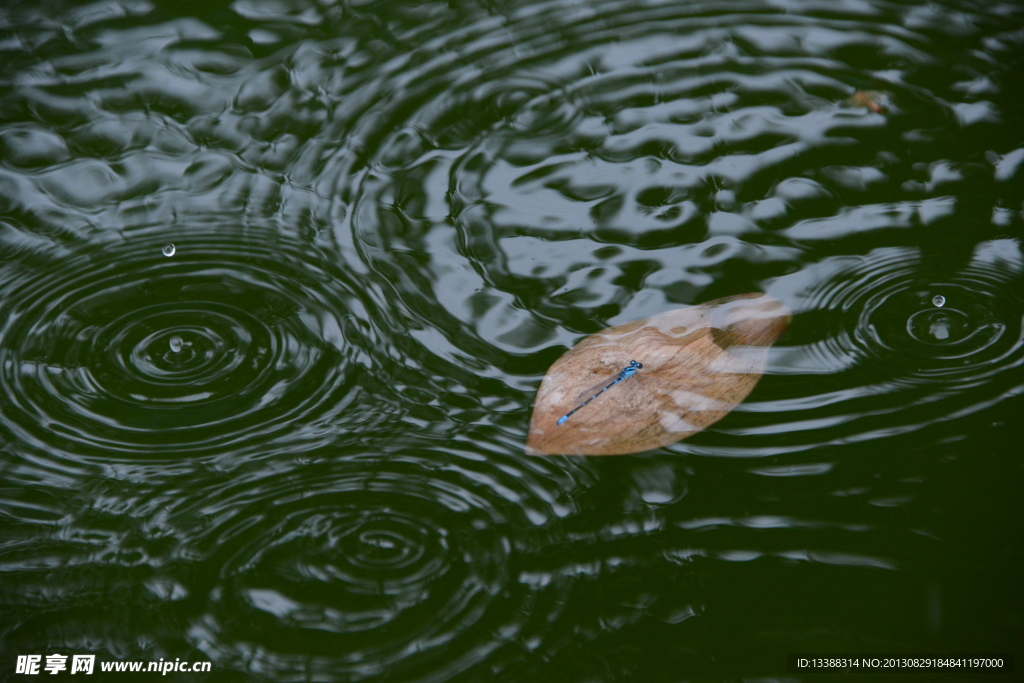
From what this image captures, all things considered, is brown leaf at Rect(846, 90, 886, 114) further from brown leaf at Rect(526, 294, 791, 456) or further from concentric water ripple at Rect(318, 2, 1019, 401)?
brown leaf at Rect(526, 294, 791, 456)

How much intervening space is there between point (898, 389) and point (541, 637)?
2.93ft

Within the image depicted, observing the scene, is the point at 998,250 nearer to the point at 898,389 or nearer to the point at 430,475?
the point at 898,389

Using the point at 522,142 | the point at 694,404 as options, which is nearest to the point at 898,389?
the point at 694,404

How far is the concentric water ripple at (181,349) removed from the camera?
182 centimetres

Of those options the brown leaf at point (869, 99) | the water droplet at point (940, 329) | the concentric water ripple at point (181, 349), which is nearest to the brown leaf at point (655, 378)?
the water droplet at point (940, 329)

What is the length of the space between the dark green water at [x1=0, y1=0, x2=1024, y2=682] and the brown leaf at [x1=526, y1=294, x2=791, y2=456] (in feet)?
0.13

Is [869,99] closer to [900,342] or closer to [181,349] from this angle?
[900,342]

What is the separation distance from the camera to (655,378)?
1878mm

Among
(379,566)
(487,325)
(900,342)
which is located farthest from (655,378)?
(379,566)

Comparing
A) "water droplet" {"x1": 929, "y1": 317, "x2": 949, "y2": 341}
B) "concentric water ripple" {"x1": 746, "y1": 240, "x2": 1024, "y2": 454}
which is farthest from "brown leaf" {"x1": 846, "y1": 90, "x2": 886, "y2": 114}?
"water droplet" {"x1": 929, "y1": 317, "x2": 949, "y2": 341}

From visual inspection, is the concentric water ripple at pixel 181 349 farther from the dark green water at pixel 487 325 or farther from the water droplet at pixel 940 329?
the water droplet at pixel 940 329

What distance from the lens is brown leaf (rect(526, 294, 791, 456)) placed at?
1.79m

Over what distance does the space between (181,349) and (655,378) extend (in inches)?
40.3

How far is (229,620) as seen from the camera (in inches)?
61.7
